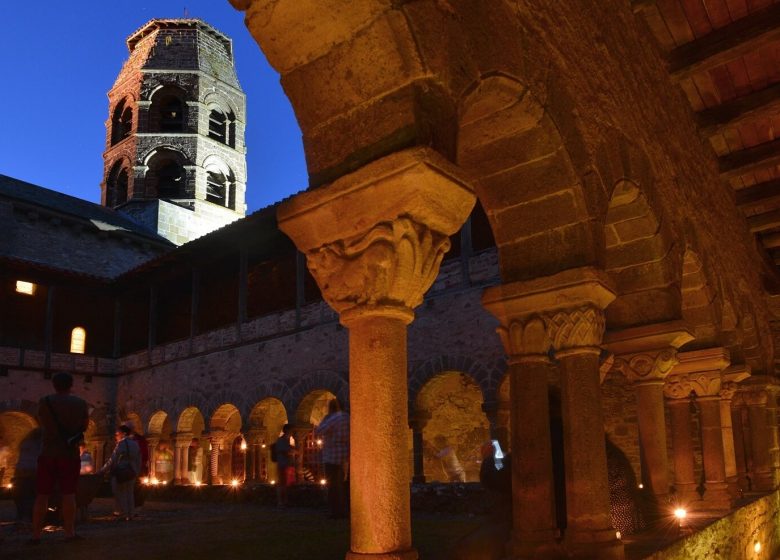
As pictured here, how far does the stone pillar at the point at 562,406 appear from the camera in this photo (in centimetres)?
390

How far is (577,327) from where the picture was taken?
4.27 meters

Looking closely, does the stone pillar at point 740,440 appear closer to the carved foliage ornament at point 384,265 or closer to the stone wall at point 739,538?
the stone wall at point 739,538

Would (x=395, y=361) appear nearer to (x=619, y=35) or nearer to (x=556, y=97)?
(x=556, y=97)

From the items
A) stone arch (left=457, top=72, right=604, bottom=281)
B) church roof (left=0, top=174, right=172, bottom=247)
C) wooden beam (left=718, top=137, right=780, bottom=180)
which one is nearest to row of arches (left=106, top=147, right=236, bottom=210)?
church roof (left=0, top=174, right=172, bottom=247)

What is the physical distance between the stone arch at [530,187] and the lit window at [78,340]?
18.1 metres

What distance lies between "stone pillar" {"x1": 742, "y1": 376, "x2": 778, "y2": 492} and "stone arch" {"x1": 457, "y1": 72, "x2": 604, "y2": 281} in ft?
23.3

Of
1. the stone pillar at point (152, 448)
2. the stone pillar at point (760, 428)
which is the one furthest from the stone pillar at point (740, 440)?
the stone pillar at point (152, 448)

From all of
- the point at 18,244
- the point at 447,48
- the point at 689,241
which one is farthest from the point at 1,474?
the point at 447,48

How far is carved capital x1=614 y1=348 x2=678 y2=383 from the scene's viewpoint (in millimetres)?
5863

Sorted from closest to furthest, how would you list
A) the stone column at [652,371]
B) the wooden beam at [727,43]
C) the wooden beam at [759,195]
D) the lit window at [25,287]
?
the stone column at [652,371] → the wooden beam at [727,43] → the wooden beam at [759,195] → the lit window at [25,287]

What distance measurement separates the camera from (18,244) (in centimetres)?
2006

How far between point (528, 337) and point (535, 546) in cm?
124

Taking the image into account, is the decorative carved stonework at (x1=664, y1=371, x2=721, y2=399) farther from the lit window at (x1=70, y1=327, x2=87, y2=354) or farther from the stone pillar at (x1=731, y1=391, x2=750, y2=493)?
the lit window at (x1=70, y1=327, x2=87, y2=354)

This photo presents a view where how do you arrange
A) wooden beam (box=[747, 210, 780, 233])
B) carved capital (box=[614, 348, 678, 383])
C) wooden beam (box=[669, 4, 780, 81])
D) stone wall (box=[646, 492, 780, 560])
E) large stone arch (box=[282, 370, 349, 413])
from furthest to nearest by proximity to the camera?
large stone arch (box=[282, 370, 349, 413]) < wooden beam (box=[747, 210, 780, 233]) < wooden beam (box=[669, 4, 780, 81]) < carved capital (box=[614, 348, 678, 383]) < stone wall (box=[646, 492, 780, 560])
